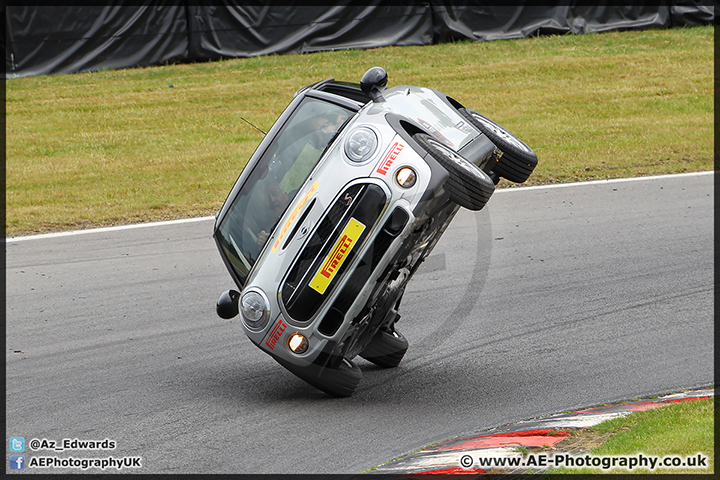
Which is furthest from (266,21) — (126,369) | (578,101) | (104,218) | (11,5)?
(126,369)

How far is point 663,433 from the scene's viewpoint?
15.2 feet

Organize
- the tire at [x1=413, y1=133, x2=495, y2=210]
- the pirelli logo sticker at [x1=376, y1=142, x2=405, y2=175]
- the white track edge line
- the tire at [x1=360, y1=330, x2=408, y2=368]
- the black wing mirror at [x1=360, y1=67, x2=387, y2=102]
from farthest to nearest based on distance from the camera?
the white track edge line
the tire at [x1=360, y1=330, x2=408, y2=368]
the black wing mirror at [x1=360, y1=67, x2=387, y2=102]
the pirelli logo sticker at [x1=376, y1=142, x2=405, y2=175]
the tire at [x1=413, y1=133, x2=495, y2=210]

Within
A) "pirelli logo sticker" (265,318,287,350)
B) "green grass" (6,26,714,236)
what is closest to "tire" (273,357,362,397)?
"pirelli logo sticker" (265,318,287,350)

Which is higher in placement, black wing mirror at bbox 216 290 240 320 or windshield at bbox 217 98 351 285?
windshield at bbox 217 98 351 285

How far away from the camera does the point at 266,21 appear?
59.8 ft

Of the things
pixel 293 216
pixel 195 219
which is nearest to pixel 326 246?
pixel 293 216

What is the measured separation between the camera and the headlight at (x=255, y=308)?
528cm

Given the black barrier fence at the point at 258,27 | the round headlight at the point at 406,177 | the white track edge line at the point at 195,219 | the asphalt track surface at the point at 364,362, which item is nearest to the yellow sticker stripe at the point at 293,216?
the round headlight at the point at 406,177

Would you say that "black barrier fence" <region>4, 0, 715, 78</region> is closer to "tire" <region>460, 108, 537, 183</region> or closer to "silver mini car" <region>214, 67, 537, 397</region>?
"silver mini car" <region>214, 67, 537, 397</region>

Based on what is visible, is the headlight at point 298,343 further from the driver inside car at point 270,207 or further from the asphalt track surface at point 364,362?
the driver inside car at point 270,207

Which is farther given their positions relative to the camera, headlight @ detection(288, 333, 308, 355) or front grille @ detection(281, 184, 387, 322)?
headlight @ detection(288, 333, 308, 355)

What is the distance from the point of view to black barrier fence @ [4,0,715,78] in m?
17.1

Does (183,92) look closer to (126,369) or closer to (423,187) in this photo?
(126,369)

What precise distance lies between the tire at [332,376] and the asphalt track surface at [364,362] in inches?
5.1
